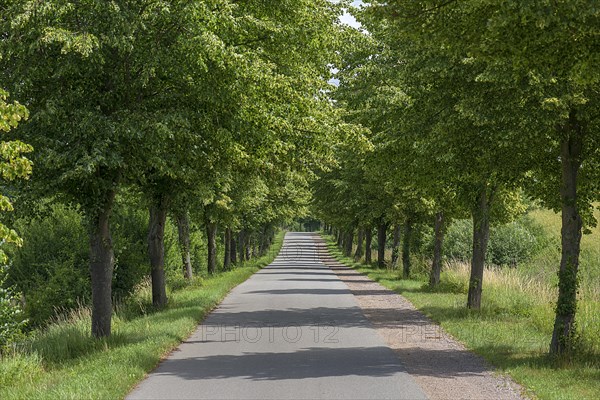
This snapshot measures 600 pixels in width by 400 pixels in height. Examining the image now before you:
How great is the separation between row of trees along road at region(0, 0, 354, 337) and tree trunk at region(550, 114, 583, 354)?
4.80m

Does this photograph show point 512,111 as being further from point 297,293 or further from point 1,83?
point 297,293

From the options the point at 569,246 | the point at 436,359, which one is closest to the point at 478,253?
the point at 569,246

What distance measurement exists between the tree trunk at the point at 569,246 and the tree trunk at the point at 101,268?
8476 mm

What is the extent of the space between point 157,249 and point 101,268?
6.57m

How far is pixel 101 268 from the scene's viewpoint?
14633mm

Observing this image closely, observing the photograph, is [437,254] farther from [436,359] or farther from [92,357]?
[92,357]

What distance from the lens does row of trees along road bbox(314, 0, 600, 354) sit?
9656 millimetres


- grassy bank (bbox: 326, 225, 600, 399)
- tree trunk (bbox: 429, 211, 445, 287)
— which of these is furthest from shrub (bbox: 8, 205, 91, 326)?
tree trunk (bbox: 429, 211, 445, 287)

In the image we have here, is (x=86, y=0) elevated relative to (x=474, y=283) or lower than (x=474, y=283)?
elevated

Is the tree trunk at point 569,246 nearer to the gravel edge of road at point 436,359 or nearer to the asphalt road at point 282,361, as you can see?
the gravel edge of road at point 436,359

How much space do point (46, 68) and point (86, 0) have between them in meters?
1.53

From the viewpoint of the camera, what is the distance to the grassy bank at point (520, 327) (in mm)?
10578

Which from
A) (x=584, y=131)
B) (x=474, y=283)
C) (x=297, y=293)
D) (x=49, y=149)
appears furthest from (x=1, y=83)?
(x=297, y=293)

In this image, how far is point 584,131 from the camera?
13.0 metres
